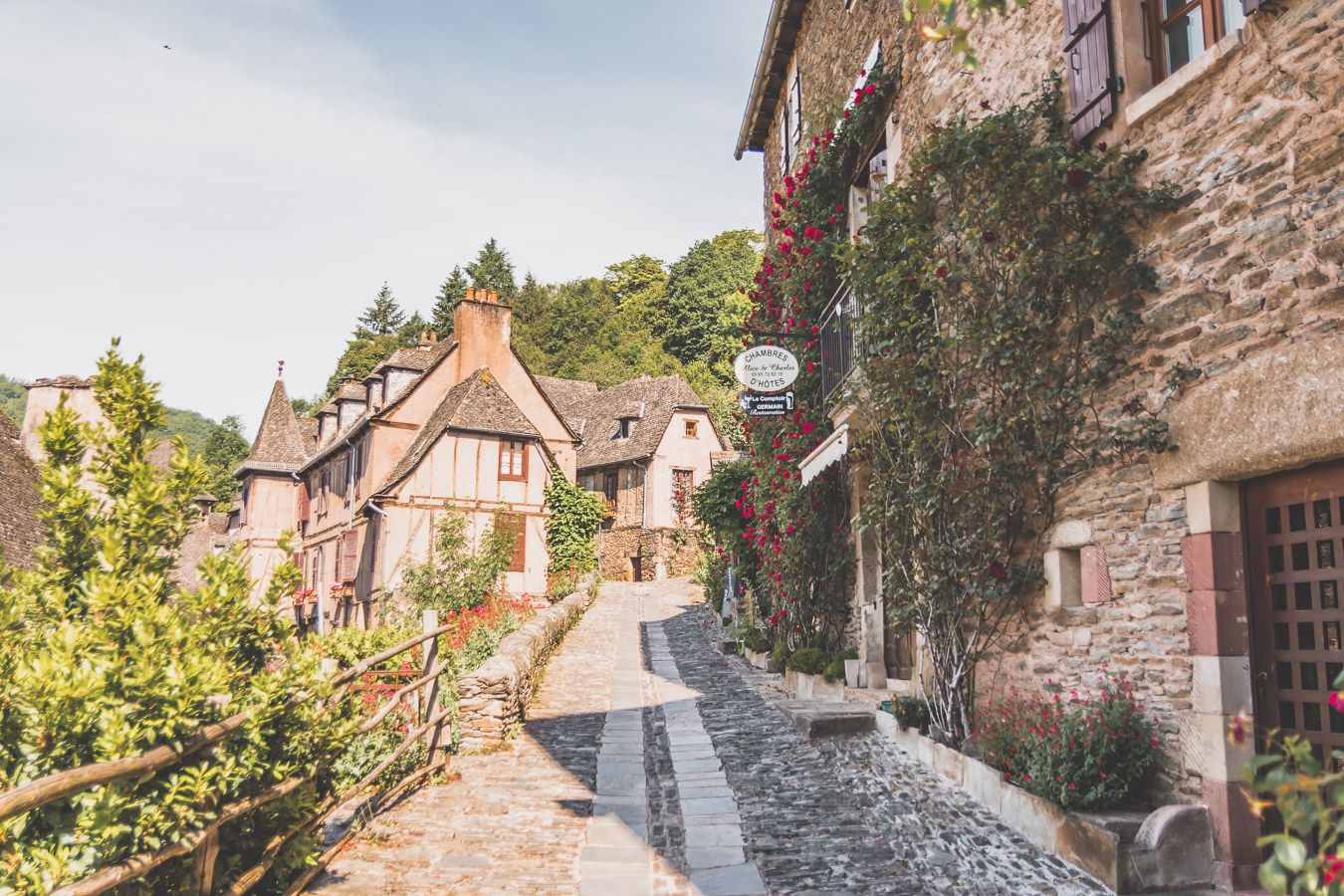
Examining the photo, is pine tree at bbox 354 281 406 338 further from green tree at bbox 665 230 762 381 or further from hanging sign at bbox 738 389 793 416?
hanging sign at bbox 738 389 793 416

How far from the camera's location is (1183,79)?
550 centimetres

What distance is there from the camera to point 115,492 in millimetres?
4047

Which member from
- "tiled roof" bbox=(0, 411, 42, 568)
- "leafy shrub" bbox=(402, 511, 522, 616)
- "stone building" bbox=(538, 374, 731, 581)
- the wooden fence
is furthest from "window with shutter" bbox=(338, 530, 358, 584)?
the wooden fence

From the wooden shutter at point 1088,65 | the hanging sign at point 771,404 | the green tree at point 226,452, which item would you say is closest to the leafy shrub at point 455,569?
the hanging sign at point 771,404

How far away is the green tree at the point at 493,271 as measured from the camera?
61562 millimetres

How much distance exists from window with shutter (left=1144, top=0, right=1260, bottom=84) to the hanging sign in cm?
645

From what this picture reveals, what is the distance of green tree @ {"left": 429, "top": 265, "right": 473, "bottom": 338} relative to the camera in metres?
58.7

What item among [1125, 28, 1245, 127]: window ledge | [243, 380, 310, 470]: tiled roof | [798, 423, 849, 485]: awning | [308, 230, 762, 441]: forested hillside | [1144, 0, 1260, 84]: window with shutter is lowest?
[798, 423, 849, 485]: awning

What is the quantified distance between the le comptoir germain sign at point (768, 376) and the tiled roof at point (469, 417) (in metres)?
13.5

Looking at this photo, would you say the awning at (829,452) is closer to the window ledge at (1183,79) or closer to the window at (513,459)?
the window ledge at (1183,79)

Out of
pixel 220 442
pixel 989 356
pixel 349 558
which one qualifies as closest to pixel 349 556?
pixel 349 558

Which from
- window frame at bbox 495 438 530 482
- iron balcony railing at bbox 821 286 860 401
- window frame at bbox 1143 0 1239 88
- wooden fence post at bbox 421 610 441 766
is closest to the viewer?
window frame at bbox 1143 0 1239 88

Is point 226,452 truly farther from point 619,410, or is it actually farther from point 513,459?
point 513,459

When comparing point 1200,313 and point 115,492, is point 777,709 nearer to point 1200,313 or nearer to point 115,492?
point 1200,313
